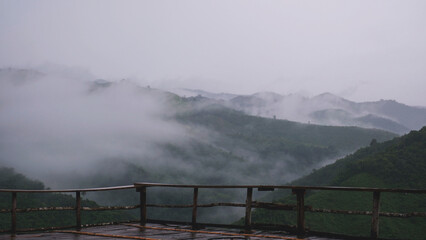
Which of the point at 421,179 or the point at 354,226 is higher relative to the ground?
the point at 421,179

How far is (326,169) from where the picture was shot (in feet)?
357

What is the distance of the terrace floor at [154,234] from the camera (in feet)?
22.6

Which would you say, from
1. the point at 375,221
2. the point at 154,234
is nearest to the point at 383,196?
the point at 375,221

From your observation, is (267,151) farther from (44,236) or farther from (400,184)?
(44,236)

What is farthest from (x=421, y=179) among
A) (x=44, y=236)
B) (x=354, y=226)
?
(x=44, y=236)

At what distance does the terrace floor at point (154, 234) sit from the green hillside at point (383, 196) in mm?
63860

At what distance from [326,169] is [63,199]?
6574cm

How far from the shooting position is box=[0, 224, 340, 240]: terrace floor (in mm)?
6895

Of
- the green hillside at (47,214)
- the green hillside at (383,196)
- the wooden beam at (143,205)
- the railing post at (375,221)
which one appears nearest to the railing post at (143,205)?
the wooden beam at (143,205)

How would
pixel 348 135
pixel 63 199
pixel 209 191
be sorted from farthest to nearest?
pixel 348 135 < pixel 209 191 < pixel 63 199

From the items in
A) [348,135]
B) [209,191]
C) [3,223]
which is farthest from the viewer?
[348,135]

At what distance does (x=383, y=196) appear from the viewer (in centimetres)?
7431

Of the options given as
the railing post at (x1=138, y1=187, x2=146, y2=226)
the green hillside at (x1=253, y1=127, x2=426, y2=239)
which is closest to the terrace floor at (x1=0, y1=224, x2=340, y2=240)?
the railing post at (x1=138, y1=187, x2=146, y2=226)

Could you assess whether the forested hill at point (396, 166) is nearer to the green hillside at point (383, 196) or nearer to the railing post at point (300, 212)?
the green hillside at point (383, 196)
